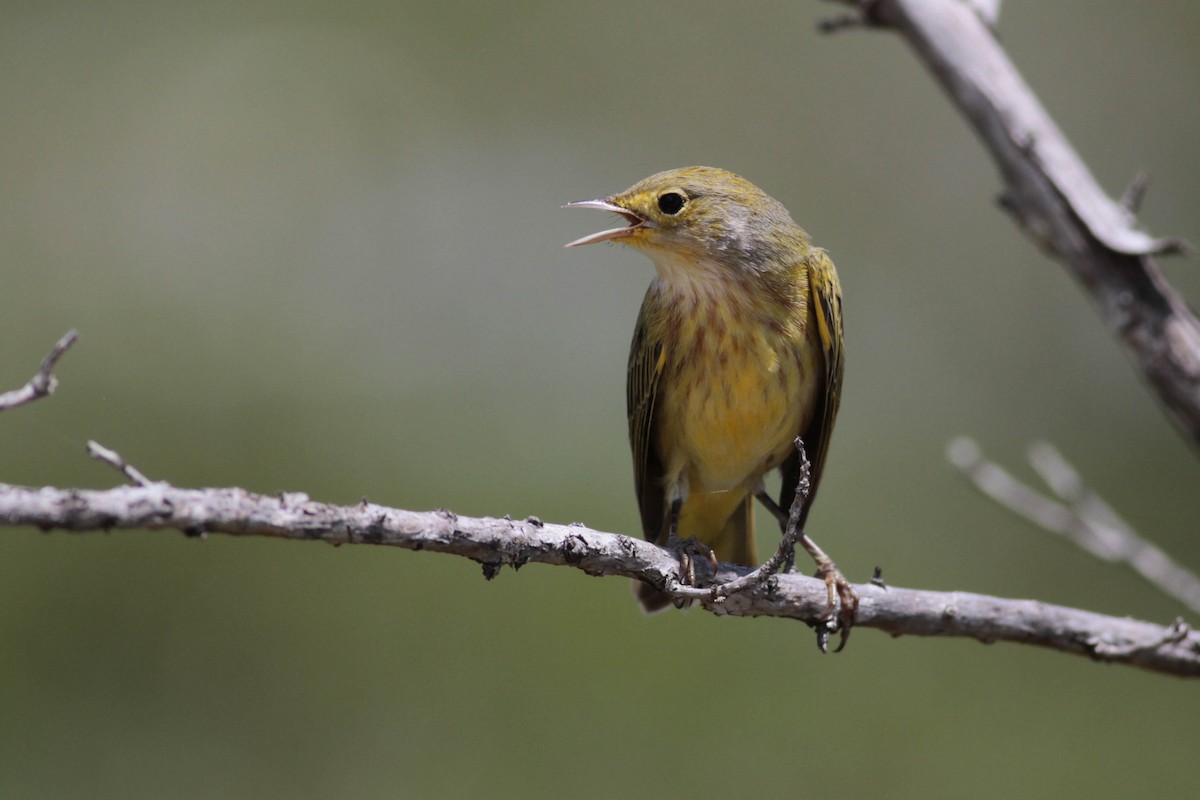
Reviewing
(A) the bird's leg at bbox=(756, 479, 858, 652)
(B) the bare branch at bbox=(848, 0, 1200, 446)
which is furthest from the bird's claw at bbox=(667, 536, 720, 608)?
(B) the bare branch at bbox=(848, 0, 1200, 446)

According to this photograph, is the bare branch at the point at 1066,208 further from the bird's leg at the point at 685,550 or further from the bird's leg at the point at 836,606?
the bird's leg at the point at 685,550

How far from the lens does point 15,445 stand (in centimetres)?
718

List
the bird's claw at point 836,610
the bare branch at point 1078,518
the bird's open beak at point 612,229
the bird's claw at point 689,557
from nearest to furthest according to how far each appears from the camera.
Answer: the bird's claw at point 689,557
the bird's claw at point 836,610
the bare branch at point 1078,518
the bird's open beak at point 612,229

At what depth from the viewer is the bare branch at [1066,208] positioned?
12.6ft

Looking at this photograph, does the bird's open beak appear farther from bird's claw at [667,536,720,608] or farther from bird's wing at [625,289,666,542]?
bird's claw at [667,536,720,608]

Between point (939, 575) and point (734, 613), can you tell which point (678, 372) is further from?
point (939, 575)

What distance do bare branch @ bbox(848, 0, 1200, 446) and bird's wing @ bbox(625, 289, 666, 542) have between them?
1380 millimetres

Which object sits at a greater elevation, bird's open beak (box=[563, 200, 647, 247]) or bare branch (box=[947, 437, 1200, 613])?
bird's open beak (box=[563, 200, 647, 247])

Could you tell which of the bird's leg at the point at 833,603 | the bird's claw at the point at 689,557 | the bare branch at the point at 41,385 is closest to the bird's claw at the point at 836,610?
the bird's leg at the point at 833,603

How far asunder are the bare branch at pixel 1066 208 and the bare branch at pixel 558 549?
73 cm

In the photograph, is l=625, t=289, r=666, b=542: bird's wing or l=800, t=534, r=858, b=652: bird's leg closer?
l=800, t=534, r=858, b=652: bird's leg

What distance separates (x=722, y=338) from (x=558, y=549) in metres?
1.52

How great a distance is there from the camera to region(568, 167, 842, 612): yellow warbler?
4.12 metres

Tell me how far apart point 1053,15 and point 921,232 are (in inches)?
135
